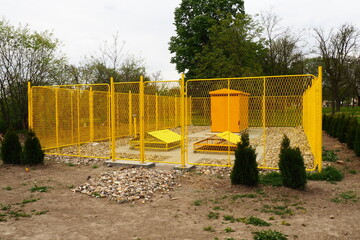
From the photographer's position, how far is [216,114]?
659 inches

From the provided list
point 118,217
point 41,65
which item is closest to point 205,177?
point 118,217

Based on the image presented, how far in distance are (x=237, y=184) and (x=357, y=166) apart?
12.3 feet

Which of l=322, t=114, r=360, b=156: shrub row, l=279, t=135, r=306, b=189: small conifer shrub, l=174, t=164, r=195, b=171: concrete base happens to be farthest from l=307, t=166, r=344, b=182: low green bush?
l=174, t=164, r=195, b=171: concrete base

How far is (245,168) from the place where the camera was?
576 centimetres

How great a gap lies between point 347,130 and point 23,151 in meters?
10.6

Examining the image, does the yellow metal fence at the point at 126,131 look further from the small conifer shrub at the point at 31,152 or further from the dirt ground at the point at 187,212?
the dirt ground at the point at 187,212

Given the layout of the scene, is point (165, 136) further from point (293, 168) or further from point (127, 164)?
point (293, 168)

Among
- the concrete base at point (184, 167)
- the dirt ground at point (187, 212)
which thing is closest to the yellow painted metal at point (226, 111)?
the concrete base at point (184, 167)

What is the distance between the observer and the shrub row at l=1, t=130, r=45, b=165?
26.3 ft

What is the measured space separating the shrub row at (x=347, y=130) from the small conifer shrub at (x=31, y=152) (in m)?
9.00

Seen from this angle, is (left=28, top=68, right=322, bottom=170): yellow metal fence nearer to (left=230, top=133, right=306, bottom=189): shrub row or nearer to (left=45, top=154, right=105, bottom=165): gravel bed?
(left=45, top=154, right=105, bottom=165): gravel bed

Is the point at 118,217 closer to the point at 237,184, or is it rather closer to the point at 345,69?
the point at 237,184

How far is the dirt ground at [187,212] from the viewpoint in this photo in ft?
12.5

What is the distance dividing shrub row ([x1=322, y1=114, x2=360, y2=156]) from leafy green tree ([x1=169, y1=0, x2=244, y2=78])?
14823 millimetres
